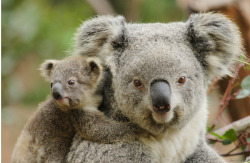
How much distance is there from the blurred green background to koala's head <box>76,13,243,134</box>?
5.89m

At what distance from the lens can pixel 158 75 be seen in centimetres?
303

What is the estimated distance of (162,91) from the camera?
2.89 metres

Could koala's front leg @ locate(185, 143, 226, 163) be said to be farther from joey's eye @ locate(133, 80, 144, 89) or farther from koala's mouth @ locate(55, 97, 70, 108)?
koala's mouth @ locate(55, 97, 70, 108)

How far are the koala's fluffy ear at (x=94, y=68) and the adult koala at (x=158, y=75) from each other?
0.09 m

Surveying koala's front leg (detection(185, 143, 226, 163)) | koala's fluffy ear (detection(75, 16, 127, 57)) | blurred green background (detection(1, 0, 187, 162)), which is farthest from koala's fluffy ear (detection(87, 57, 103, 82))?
blurred green background (detection(1, 0, 187, 162))

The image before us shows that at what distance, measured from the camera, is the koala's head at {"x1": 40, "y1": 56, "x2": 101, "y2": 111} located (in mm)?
3246

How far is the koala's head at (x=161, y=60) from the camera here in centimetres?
305

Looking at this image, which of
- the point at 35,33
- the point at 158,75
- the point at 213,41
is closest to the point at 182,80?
the point at 158,75

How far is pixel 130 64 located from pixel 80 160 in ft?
2.89

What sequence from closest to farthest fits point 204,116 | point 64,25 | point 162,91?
point 162,91 → point 204,116 → point 64,25

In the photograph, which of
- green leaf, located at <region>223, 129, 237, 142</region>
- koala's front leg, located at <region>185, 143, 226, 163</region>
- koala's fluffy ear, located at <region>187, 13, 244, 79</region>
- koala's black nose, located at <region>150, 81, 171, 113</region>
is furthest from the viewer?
green leaf, located at <region>223, 129, 237, 142</region>

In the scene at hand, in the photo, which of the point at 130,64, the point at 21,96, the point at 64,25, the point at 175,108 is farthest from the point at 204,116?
the point at 21,96

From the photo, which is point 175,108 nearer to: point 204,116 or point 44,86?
point 204,116

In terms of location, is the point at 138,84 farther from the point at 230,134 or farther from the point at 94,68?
the point at 230,134
